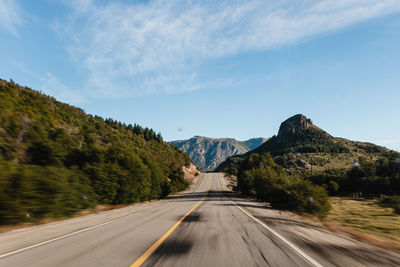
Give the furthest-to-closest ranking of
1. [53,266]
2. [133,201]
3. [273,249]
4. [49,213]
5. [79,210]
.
→ 1. [133,201]
2. [79,210]
3. [49,213]
4. [273,249]
5. [53,266]

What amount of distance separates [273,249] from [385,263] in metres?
2.31

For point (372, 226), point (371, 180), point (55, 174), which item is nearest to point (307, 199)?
point (372, 226)

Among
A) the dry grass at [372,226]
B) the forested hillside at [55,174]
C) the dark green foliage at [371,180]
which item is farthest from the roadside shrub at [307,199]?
the dark green foliage at [371,180]

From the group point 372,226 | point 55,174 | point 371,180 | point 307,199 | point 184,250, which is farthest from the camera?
point 371,180

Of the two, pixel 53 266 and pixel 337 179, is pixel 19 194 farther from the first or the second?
pixel 337 179

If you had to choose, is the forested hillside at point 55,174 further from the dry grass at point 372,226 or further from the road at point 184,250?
the dry grass at point 372,226

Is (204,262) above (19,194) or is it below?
below

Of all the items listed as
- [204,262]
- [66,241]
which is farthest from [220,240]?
[66,241]

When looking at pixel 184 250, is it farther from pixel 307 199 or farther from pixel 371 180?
pixel 371 180

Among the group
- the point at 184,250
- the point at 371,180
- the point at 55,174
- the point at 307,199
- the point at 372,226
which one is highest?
the point at 55,174

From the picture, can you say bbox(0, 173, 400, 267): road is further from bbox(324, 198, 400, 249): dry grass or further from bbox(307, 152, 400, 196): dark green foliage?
bbox(307, 152, 400, 196): dark green foliage

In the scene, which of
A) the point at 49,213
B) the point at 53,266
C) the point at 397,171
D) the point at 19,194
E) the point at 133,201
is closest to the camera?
the point at 53,266

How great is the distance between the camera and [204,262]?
4488 mm

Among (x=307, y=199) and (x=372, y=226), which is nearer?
(x=372, y=226)
